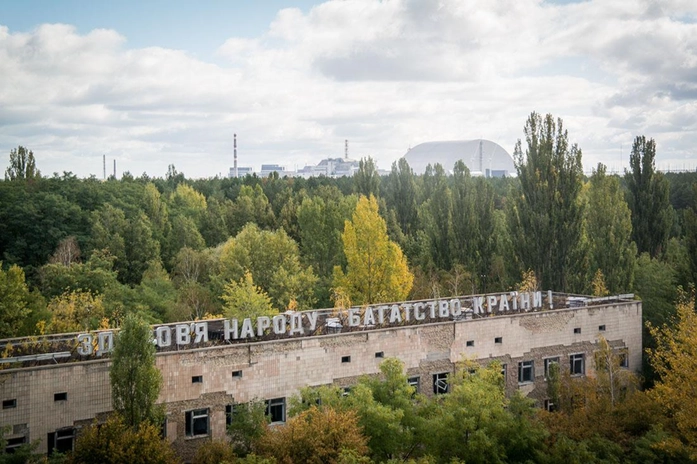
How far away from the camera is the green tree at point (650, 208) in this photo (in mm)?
70625

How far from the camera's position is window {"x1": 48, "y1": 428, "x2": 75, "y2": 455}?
35812 mm

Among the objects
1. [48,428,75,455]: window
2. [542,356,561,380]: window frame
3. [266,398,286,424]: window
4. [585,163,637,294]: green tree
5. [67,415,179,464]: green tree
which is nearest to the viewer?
[67,415,179,464]: green tree

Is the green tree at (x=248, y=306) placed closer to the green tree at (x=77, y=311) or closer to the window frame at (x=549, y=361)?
the green tree at (x=77, y=311)

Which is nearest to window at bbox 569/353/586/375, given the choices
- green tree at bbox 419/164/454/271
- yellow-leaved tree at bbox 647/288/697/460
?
yellow-leaved tree at bbox 647/288/697/460

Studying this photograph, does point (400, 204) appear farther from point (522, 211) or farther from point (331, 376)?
point (331, 376)

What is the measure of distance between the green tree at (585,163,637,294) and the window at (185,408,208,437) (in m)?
36.1

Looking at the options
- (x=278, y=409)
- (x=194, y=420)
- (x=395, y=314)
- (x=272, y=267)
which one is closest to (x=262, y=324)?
(x=278, y=409)

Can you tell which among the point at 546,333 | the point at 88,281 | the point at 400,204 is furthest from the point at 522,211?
the point at 88,281

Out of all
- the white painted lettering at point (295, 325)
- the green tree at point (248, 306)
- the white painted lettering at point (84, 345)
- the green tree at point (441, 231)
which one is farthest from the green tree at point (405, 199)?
the white painted lettering at point (84, 345)

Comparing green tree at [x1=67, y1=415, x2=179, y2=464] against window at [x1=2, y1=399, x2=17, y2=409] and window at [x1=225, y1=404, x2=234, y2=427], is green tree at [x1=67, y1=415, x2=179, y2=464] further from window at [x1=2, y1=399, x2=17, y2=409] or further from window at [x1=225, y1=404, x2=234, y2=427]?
window at [x1=225, y1=404, x2=234, y2=427]

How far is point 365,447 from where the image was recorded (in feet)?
103

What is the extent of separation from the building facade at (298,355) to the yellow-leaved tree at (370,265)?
5.81 meters

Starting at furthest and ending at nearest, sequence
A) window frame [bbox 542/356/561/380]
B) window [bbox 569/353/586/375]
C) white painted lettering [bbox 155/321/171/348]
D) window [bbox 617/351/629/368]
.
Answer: window [bbox 617/351/629/368]
window [bbox 569/353/586/375]
window frame [bbox 542/356/561/380]
white painted lettering [bbox 155/321/171/348]

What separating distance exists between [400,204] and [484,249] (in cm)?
1955
